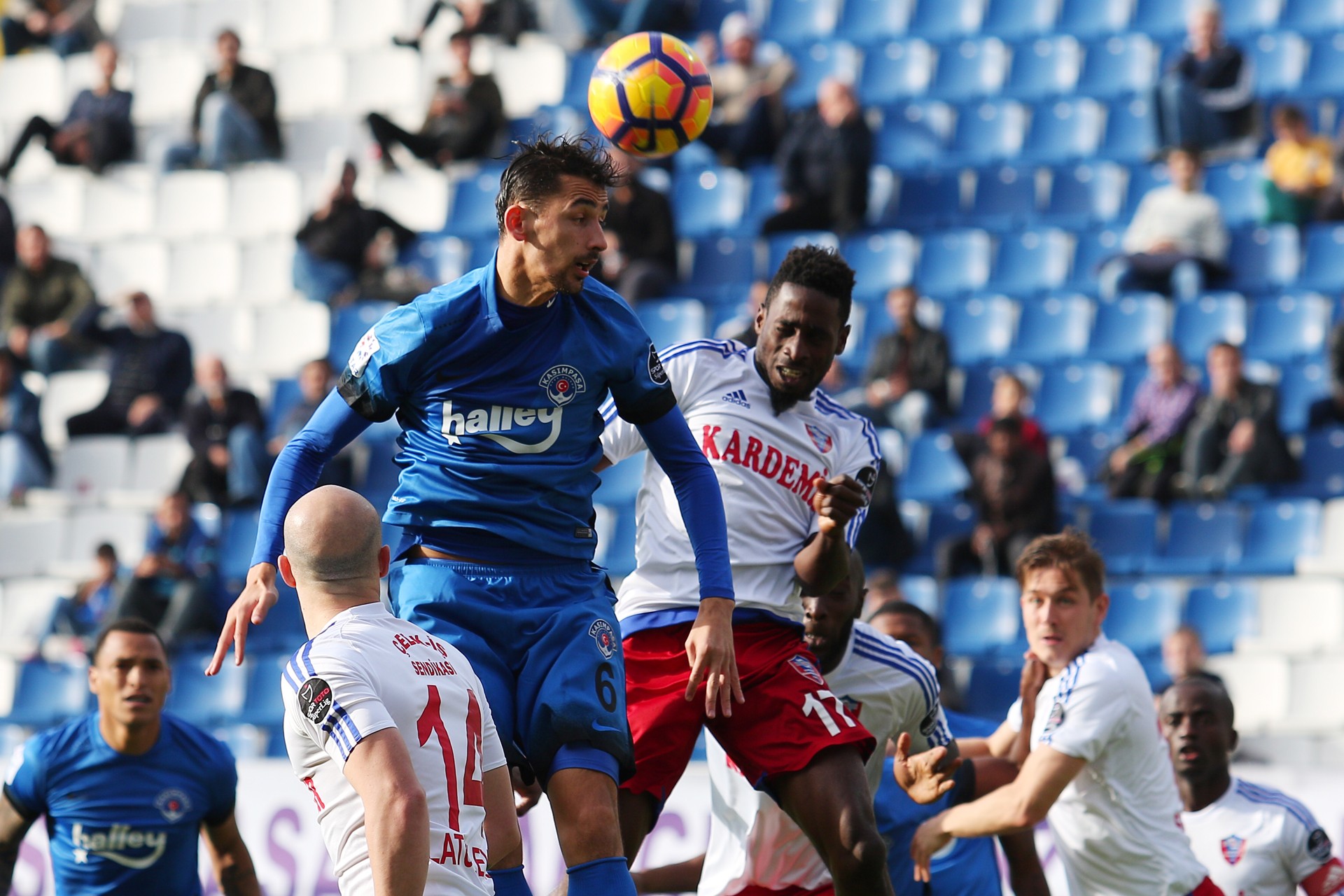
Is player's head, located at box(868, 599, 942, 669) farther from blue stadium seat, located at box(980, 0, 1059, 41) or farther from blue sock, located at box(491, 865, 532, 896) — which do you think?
blue stadium seat, located at box(980, 0, 1059, 41)

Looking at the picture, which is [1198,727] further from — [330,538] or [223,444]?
[223,444]

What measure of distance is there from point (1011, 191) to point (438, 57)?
5.90m

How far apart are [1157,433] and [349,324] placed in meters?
6.64

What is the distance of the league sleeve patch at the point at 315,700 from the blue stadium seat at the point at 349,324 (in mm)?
10465

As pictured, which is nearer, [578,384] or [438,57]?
[578,384]

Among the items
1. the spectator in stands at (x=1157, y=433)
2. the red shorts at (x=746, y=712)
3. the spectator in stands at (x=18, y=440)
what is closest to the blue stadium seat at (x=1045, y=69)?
the spectator in stands at (x=1157, y=433)

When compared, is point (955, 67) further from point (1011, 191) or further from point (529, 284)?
point (529, 284)

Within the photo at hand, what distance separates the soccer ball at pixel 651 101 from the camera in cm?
681

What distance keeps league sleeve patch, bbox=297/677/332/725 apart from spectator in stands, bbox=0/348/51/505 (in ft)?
36.1

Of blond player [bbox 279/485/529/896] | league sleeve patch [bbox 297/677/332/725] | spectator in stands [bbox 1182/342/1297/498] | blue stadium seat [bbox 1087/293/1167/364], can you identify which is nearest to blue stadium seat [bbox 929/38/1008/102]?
blue stadium seat [bbox 1087/293/1167/364]

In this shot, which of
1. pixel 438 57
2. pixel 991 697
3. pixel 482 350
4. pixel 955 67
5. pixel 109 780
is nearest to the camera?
pixel 482 350

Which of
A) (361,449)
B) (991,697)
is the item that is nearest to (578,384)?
(991,697)

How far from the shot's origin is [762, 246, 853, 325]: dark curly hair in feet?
19.1

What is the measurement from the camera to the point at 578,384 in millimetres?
5094
